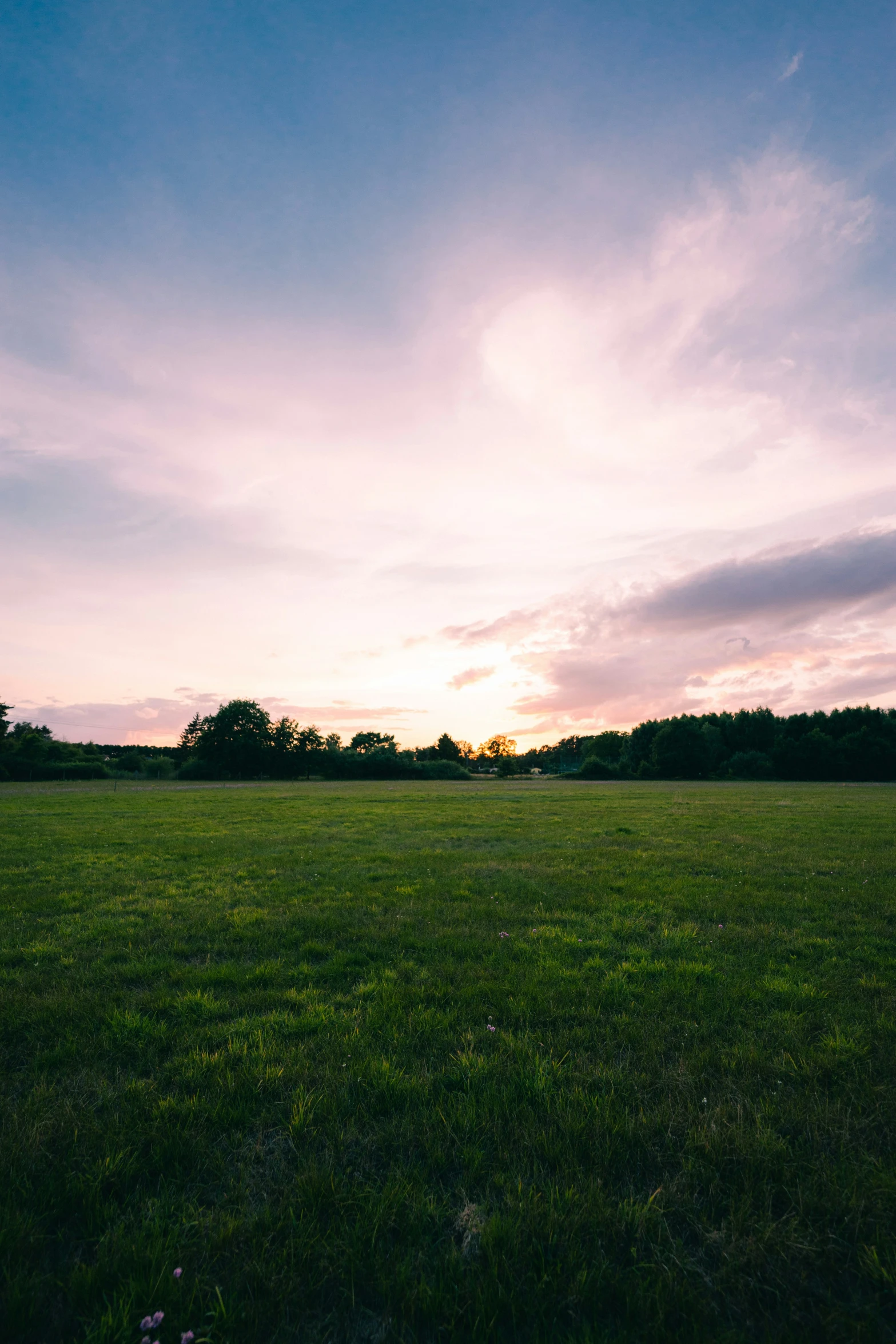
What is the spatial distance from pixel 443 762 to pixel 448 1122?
101630mm

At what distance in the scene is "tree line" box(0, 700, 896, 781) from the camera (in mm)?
81500

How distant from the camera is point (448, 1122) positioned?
373cm

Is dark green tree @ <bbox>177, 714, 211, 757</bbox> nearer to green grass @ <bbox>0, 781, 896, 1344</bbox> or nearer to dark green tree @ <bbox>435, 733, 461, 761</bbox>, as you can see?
dark green tree @ <bbox>435, 733, 461, 761</bbox>

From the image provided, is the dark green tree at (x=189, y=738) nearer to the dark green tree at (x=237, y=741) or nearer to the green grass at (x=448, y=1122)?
the dark green tree at (x=237, y=741)

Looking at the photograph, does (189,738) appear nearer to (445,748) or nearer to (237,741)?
(237,741)

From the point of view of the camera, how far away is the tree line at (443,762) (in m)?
81.5

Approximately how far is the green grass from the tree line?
85507mm

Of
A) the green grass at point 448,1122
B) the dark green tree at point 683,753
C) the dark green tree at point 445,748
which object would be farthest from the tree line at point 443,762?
the green grass at point 448,1122

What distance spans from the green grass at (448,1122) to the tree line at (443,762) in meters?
85.5

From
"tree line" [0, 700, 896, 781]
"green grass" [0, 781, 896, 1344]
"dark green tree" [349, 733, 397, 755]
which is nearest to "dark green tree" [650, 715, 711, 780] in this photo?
"tree line" [0, 700, 896, 781]

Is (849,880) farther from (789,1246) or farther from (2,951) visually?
(2,951)

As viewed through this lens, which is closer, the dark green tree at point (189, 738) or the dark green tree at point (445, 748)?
the dark green tree at point (189, 738)

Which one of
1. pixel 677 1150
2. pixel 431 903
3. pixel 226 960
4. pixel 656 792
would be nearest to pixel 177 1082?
pixel 226 960

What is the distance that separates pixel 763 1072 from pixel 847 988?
2.33 meters
